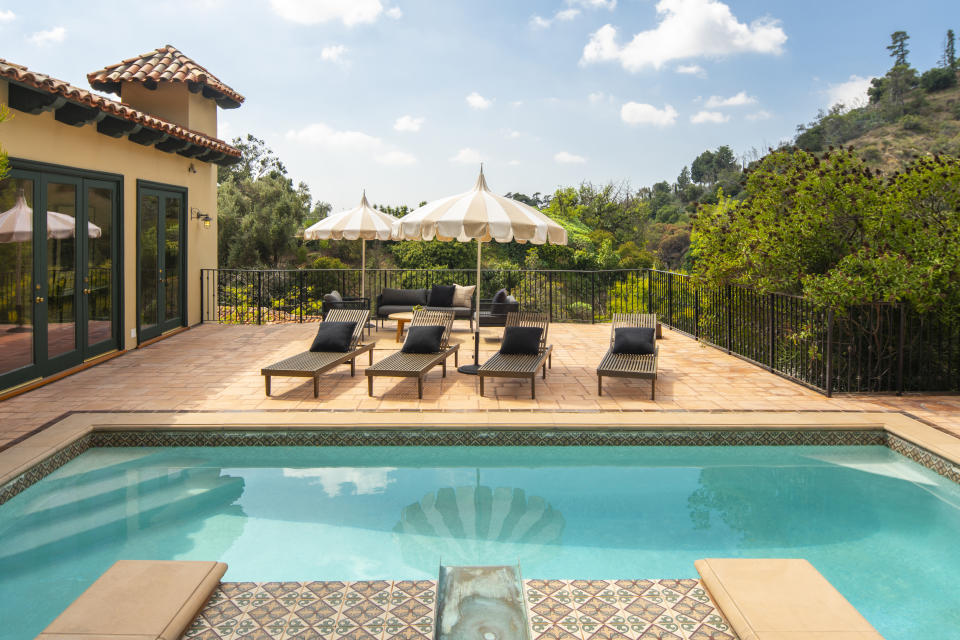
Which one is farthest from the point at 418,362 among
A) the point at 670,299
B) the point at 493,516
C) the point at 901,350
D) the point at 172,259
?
the point at 670,299

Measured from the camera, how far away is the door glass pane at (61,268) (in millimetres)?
7277

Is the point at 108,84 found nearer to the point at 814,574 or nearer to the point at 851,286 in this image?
the point at 851,286

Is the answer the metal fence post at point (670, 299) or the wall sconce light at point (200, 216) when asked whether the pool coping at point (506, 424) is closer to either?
the metal fence post at point (670, 299)

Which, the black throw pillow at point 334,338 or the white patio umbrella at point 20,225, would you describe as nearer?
the white patio umbrella at point 20,225

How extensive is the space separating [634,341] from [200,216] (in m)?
8.55

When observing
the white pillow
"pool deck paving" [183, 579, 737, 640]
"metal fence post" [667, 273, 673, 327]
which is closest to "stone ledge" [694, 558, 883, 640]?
"pool deck paving" [183, 579, 737, 640]

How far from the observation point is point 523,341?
7539mm

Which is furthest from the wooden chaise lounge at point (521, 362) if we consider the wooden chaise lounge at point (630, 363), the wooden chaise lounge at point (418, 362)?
the wooden chaise lounge at point (630, 363)

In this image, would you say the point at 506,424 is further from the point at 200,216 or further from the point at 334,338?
the point at 200,216

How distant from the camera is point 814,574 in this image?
323 centimetres

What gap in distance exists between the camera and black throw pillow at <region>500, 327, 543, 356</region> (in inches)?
296

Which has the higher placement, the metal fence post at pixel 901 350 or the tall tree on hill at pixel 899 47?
the tall tree on hill at pixel 899 47

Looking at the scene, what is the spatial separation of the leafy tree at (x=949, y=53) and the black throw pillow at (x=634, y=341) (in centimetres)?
6829

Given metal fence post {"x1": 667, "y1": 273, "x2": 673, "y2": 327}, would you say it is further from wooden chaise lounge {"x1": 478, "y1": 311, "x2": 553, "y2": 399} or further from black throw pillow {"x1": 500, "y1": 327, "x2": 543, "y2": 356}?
black throw pillow {"x1": 500, "y1": 327, "x2": 543, "y2": 356}
